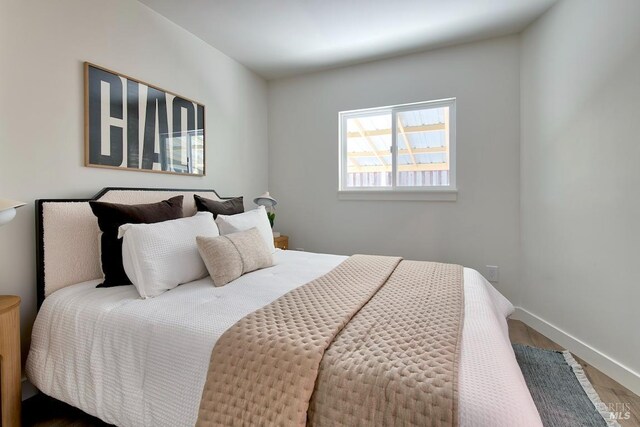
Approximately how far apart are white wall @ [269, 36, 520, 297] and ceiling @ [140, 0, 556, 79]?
234mm

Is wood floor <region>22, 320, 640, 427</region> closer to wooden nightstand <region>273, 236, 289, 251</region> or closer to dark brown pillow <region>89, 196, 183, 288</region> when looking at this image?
dark brown pillow <region>89, 196, 183, 288</region>

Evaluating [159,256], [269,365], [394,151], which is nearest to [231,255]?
[159,256]

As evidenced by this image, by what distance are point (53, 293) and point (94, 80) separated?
1298 mm

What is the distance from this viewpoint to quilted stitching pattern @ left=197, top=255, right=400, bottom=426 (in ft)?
2.91

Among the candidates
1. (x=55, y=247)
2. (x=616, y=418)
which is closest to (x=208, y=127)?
(x=55, y=247)

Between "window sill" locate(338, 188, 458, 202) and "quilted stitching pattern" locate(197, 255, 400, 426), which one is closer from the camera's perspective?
"quilted stitching pattern" locate(197, 255, 400, 426)

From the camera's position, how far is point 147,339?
1.20 meters

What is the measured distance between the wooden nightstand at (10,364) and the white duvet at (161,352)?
9 cm

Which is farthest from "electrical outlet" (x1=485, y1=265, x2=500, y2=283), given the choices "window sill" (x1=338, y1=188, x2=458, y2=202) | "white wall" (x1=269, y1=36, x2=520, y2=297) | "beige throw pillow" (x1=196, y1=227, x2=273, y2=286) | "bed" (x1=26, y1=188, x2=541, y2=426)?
"beige throw pillow" (x1=196, y1=227, x2=273, y2=286)

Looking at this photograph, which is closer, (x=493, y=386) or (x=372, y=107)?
(x=493, y=386)

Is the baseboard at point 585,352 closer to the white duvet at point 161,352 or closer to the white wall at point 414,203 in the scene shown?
the white wall at point 414,203

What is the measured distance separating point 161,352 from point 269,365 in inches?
19.2

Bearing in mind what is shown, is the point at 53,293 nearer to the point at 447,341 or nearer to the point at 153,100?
the point at 153,100

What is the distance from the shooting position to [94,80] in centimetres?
193
